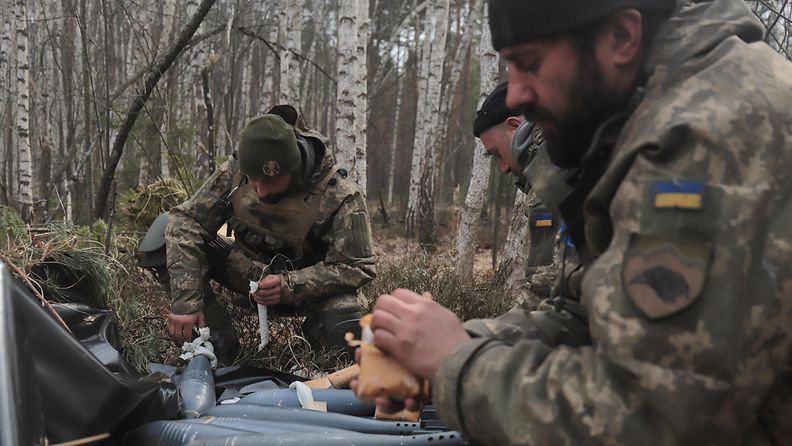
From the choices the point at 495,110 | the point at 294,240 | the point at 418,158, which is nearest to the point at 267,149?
the point at 294,240

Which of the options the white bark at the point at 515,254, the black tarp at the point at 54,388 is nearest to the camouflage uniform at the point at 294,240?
the black tarp at the point at 54,388

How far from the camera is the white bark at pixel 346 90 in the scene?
6.00 meters

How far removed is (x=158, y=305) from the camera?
13.6 ft

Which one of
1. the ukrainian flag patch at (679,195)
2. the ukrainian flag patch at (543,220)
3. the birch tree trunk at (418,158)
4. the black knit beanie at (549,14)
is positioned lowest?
the birch tree trunk at (418,158)

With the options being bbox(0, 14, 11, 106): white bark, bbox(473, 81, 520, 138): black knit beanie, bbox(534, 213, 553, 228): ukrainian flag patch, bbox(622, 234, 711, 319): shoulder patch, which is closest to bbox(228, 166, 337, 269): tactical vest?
bbox(473, 81, 520, 138): black knit beanie

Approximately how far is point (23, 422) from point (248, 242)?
2580 millimetres

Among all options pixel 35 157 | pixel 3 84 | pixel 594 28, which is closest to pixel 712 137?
pixel 594 28

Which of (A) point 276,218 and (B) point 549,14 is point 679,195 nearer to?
(B) point 549,14

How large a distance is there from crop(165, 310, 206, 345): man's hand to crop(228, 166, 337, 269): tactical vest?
608 mm

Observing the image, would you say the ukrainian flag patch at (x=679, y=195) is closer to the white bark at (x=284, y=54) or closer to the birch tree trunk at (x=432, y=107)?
the white bark at (x=284, y=54)

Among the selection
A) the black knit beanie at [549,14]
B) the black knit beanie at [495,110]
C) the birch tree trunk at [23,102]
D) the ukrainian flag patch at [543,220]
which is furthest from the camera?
the birch tree trunk at [23,102]

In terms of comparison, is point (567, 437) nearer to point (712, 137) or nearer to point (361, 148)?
point (712, 137)

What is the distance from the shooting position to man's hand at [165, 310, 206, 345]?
349cm

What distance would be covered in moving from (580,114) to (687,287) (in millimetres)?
426
